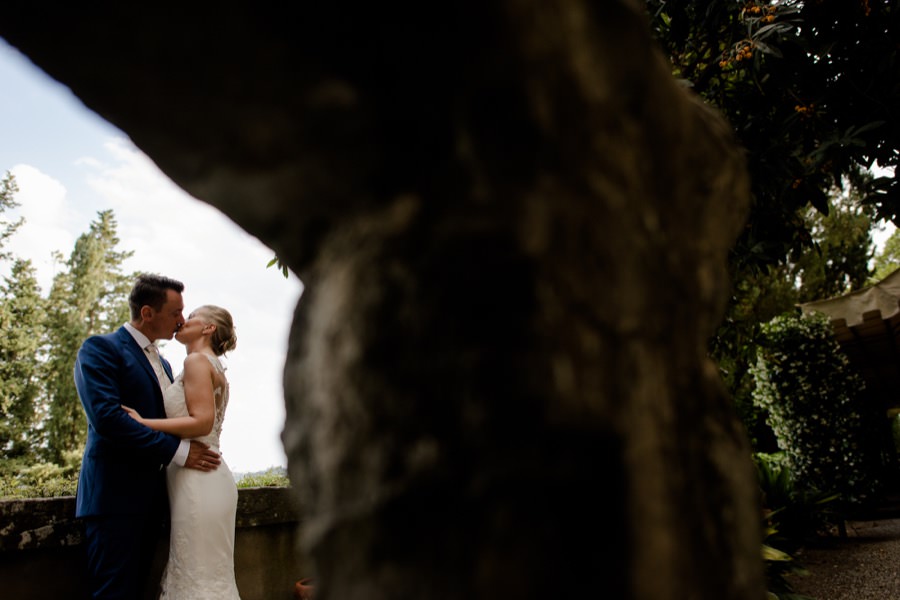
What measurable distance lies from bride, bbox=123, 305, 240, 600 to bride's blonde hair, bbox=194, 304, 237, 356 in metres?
0.20

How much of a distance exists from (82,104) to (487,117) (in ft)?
2.15

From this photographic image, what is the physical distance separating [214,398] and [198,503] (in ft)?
2.02

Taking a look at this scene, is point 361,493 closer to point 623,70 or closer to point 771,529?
point 623,70

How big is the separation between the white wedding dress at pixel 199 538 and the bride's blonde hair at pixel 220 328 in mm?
657

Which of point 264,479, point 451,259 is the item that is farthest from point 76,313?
point 451,259

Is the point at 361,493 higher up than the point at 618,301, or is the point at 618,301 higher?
the point at 618,301

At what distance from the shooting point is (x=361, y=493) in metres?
0.80

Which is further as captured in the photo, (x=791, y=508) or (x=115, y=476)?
(x=791, y=508)

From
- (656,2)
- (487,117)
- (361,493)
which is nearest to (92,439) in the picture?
(361,493)

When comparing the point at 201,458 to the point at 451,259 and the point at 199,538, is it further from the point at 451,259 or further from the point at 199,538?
the point at 451,259

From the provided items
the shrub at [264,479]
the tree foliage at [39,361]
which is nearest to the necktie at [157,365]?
the shrub at [264,479]

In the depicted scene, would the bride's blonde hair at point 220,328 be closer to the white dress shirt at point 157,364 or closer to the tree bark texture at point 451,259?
the white dress shirt at point 157,364

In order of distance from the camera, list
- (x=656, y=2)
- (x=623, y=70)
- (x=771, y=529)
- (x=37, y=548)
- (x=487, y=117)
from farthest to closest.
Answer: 1. (x=771, y=529)
2. (x=656, y=2)
3. (x=37, y=548)
4. (x=623, y=70)
5. (x=487, y=117)

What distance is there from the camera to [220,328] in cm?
392
